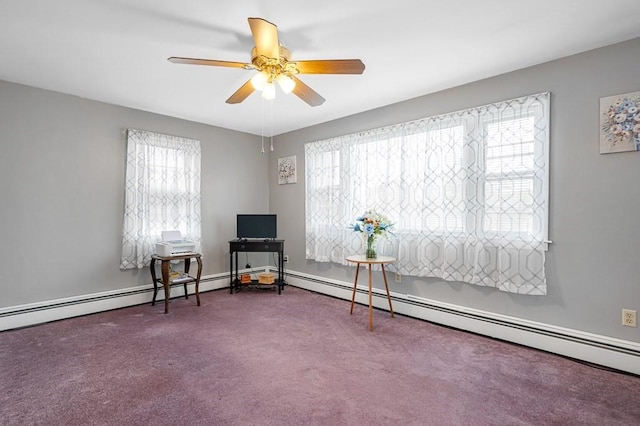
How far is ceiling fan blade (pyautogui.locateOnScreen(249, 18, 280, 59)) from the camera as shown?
182 centimetres

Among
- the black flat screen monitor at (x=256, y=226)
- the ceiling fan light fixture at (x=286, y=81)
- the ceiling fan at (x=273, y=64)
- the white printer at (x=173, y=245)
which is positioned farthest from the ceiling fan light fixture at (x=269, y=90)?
the black flat screen monitor at (x=256, y=226)

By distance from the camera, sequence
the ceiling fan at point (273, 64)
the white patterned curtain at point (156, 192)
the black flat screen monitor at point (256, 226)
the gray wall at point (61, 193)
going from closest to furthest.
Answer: the ceiling fan at point (273, 64) < the gray wall at point (61, 193) < the white patterned curtain at point (156, 192) < the black flat screen monitor at point (256, 226)

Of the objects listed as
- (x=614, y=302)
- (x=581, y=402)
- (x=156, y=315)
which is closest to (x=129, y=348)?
(x=156, y=315)

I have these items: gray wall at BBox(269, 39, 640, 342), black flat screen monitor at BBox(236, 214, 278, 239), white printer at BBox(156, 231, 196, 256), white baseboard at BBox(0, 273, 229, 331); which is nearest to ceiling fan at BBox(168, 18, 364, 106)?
gray wall at BBox(269, 39, 640, 342)

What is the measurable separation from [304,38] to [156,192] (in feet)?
9.33

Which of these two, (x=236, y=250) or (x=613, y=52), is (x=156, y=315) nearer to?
(x=236, y=250)

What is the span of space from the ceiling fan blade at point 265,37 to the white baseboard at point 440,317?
286 centimetres

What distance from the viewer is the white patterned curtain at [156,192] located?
3.95 meters

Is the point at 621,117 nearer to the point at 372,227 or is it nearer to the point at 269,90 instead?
the point at 372,227

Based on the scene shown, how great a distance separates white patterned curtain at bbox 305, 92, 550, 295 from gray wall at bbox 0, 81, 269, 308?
2.71 meters

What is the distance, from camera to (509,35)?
238cm

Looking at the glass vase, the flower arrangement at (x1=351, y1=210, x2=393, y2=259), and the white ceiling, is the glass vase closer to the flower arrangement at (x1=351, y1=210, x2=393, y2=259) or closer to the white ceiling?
the flower arrangement at (x1=351, y1=210, x2=393, y2=259)

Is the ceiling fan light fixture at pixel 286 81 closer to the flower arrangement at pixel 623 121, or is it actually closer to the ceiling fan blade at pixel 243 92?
the ceiling fan blade at pixel 243 92

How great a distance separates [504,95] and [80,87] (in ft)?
14.0
